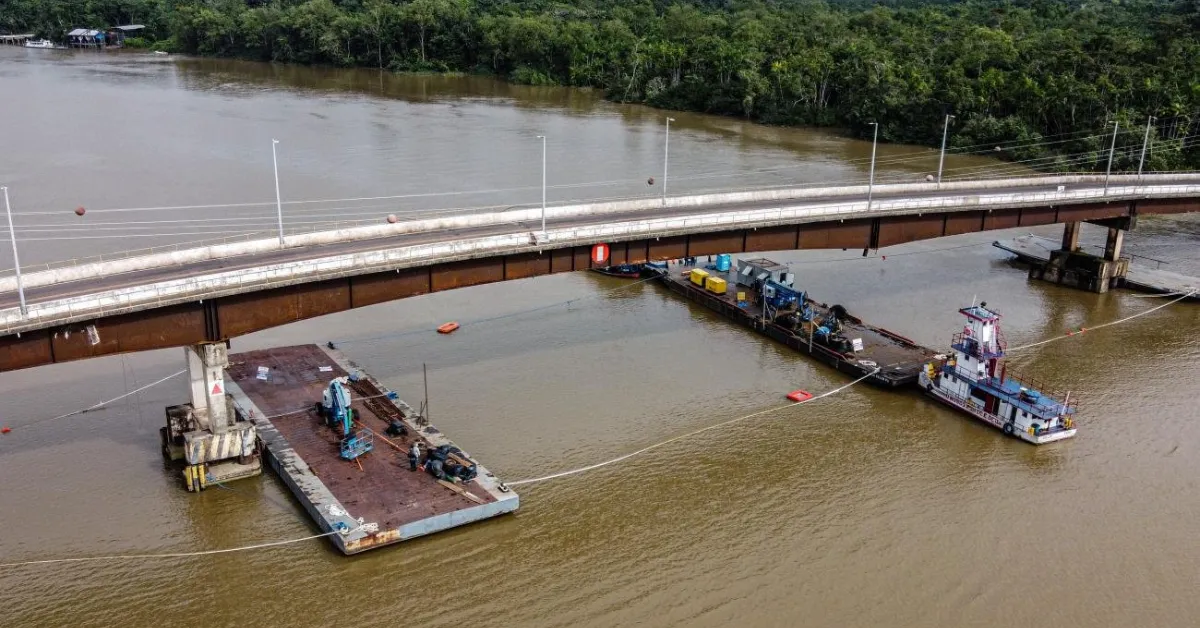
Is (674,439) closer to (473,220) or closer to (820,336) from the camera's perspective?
(820,336)

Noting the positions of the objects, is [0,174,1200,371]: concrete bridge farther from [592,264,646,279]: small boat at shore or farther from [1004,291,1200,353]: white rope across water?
[592,264,646,279]: small boat at shore

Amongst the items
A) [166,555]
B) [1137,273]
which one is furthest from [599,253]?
[1137,273]

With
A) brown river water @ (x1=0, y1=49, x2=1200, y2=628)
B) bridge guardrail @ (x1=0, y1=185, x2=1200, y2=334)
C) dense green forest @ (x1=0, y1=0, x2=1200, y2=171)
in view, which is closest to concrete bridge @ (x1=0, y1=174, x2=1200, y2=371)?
bridge guardrail @ (x1=0, y1=185, x2=1200, y2=334)

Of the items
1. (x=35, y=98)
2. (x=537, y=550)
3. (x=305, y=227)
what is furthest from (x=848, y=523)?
(x=35, y=98)

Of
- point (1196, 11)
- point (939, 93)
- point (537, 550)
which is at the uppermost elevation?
point (1196, 11)

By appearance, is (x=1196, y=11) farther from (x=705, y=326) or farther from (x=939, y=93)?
(x=705, y=326)

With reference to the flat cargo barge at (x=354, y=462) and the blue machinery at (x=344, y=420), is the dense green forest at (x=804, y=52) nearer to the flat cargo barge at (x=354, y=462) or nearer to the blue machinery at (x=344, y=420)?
the flat cargo barge at (x=354, y=462)

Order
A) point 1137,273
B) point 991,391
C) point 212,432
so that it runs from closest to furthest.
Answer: point 212,432 < point 991,391 < point 1137,273
